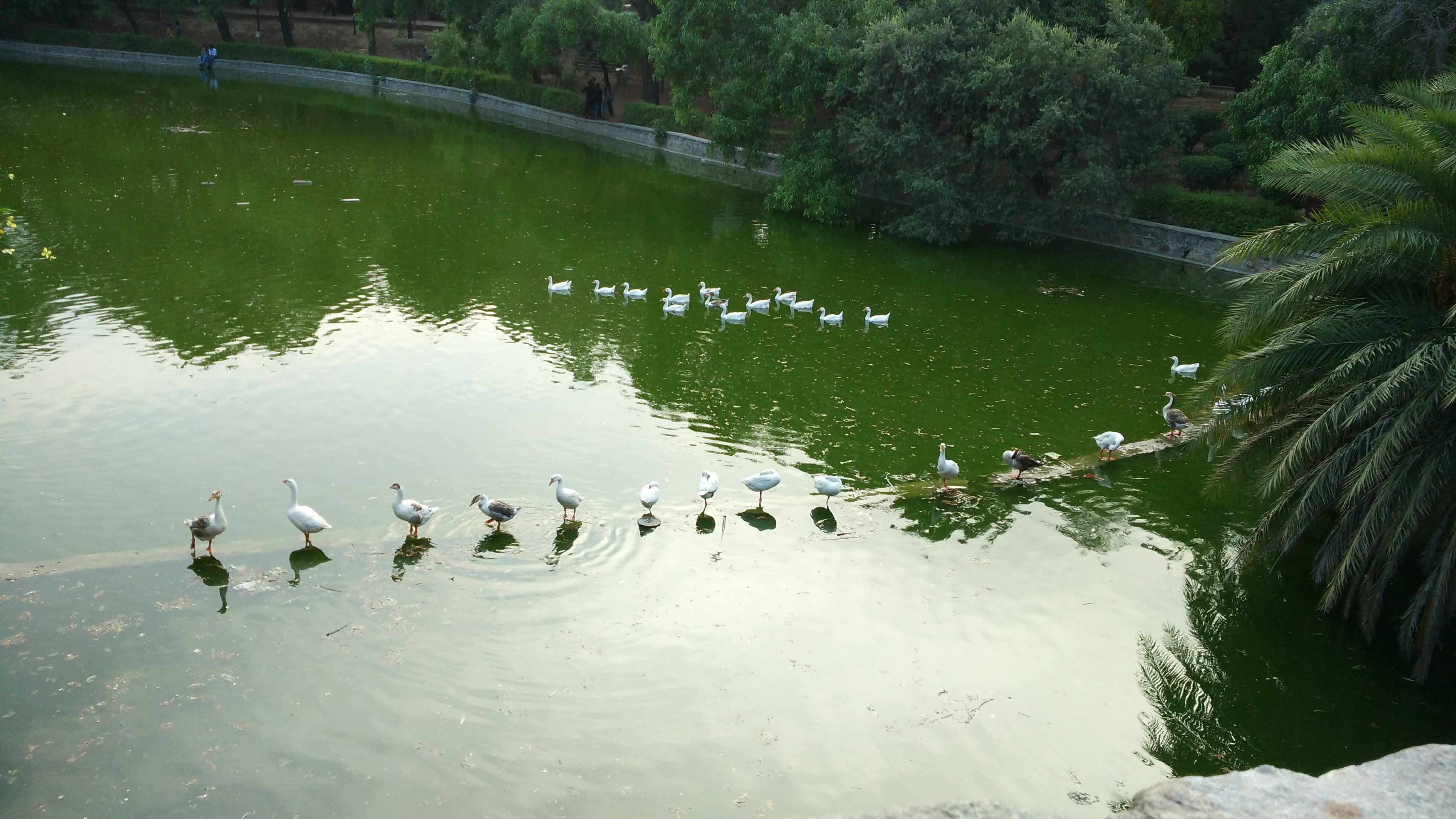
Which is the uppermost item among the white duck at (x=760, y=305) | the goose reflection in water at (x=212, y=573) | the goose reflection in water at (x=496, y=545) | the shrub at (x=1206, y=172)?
the shrub at (x=1206, y=172)

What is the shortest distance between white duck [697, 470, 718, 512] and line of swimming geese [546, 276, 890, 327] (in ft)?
27.6

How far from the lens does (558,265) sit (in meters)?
25.6

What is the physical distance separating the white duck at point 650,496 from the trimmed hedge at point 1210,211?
20426mm

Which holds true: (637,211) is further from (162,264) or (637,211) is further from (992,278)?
(162,264)

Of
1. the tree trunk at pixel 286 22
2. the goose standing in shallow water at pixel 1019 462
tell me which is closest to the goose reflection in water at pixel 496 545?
the goose standing in shallow water at pixel 1019 462

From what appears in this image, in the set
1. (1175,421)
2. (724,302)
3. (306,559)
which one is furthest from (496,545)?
(724,302)

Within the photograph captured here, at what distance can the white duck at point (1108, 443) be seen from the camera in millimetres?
15773

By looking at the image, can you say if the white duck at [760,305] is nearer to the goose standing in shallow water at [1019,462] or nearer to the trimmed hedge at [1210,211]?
the goose standing in shallow water at [1019,462]

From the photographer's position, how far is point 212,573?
11.9 m

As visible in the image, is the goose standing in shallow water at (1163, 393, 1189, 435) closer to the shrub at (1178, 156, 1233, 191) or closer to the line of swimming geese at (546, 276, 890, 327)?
the line of swimming geese at (546, 276, 890, 327)

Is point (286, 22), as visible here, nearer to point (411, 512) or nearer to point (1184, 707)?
point (411, 512)

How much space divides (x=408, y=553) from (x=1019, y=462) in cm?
816

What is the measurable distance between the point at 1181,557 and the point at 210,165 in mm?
30974

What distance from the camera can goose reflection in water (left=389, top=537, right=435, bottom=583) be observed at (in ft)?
39.6
